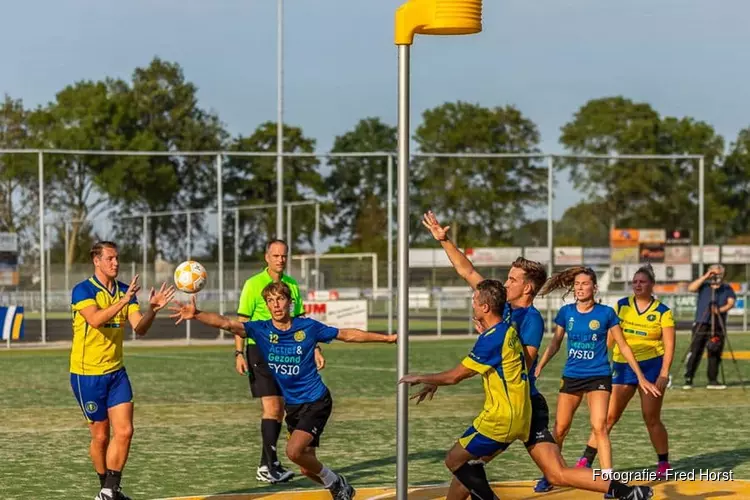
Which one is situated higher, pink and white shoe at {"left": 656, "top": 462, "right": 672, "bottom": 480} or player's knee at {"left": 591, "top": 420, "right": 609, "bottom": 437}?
player's knee at {"left": 591, "top": 420, "right": 609, "bottom": 437}

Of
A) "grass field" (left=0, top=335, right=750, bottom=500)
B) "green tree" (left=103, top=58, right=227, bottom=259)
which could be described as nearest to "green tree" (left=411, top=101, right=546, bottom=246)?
"green tree" (left=103, top=58, right=227, bottom=259)

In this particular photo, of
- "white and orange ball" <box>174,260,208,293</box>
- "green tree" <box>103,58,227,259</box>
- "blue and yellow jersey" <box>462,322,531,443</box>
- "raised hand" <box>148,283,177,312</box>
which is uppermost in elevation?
"green tree" <box>103,58,227,259</box>

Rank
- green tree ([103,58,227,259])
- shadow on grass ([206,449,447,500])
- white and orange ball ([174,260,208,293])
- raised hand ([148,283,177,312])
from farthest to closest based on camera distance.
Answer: green tree ([103,58,227,259]) → shadow on grass ([206,449,447,500]) → white and orange ball ([174,260,208,293]) → raised hand ([148,283,177,312])

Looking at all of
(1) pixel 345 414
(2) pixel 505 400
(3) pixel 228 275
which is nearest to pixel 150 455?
(1) pixel 345 414

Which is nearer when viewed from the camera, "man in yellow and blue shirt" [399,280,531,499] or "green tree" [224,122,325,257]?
"man in yellow and blue shirt" [399,280,531,499]

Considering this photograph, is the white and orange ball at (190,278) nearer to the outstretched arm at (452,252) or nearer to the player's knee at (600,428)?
the outstretched arm at (452,252)

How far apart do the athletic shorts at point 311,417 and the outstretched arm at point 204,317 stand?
0.68 m

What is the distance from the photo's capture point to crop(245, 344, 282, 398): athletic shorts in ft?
38.3

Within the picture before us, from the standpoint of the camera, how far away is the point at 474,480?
8344 millimetres

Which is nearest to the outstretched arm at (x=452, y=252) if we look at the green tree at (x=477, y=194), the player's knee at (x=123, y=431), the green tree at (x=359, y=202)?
the player's knee at (x=123, y=431)

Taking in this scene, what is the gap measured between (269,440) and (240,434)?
3338 millimetres

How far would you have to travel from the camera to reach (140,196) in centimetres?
6175

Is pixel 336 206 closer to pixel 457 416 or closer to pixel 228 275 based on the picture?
pixel 228 275

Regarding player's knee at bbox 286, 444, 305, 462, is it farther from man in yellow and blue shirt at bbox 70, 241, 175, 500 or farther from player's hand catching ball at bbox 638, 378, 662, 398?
player's hand catching ball at bbox 638, 378, 662, 398
